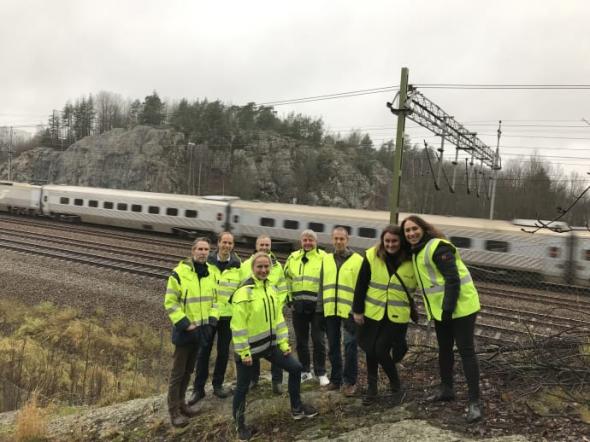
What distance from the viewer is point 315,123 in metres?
92.9

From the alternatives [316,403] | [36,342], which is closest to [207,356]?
[316,403]

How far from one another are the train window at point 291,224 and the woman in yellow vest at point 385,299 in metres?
15.3

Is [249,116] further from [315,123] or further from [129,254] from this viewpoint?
[129,254]

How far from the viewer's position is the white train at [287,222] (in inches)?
620

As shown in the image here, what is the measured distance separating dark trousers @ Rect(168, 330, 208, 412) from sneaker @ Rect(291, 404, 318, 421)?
50.0 inches

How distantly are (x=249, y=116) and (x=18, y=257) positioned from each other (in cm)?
7257

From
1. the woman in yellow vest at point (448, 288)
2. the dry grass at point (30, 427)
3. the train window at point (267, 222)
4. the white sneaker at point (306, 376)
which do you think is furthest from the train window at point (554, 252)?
the dry grass at point (30, 427)

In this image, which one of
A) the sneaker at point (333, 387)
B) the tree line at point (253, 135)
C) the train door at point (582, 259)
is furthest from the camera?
the tree line at point (253, 135)

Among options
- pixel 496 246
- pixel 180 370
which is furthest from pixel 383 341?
pixel 496 246

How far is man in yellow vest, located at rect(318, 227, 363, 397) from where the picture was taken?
5.18 metres

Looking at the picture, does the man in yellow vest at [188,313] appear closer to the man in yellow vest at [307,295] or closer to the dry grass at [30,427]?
the man in yellow vest at [307,295]

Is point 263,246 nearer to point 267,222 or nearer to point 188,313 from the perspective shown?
point 188,313

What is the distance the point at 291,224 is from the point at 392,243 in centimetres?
1581

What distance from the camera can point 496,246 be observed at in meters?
16.4
